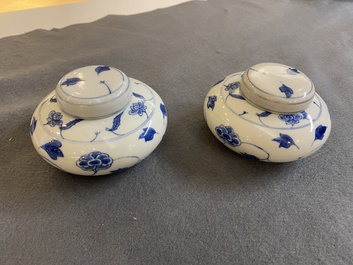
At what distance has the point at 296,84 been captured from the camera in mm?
610

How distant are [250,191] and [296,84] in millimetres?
223

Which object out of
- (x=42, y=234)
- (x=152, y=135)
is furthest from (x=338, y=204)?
(x=42, y=234)

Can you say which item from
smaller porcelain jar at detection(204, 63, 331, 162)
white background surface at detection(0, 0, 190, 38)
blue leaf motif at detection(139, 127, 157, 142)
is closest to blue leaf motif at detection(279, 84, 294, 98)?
A: smaller porcelain jar at detection(204, 63, 331, 162)

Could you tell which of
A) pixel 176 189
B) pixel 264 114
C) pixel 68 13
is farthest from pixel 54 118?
pixel 68 13

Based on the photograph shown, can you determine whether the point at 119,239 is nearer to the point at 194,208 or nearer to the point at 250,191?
the point at 194,208

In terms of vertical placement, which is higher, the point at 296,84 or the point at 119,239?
the point at 296,84

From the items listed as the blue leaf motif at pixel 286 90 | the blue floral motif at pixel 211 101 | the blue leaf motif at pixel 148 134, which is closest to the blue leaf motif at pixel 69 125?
the blue leaf motif at pixel 148 134

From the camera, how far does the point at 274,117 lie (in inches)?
24.2

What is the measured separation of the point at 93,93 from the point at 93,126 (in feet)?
0.19

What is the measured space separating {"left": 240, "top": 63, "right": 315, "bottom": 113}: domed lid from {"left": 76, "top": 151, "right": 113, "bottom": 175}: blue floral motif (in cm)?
29

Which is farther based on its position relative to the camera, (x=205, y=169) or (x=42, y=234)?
(x=205, y=169)

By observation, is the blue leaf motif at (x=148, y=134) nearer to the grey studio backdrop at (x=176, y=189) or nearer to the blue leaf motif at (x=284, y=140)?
the grey studio backdrop at (x=176, y=189)

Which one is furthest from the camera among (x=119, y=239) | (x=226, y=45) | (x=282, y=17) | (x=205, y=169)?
(x=282, y=17)

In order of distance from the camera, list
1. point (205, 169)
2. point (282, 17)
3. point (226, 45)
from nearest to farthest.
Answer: point (205, 169), point (226, 45), point (282, 17)
